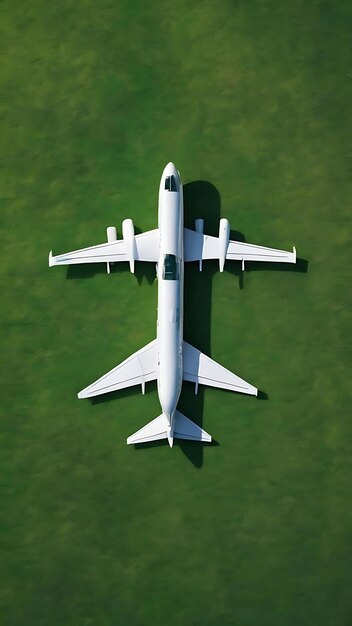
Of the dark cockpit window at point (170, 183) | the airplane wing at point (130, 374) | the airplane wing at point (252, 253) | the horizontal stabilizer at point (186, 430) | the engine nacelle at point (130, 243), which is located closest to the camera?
the dark cockpit window at point (170, 183)

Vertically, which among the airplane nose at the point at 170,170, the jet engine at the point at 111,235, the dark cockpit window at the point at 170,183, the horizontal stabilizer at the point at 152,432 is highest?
the airplane nose at the point at 170,170

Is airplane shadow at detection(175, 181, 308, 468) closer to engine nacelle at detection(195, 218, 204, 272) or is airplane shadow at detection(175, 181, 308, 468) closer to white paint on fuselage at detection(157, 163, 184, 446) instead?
engine nacelle at detection(195, 218, 204, 272)

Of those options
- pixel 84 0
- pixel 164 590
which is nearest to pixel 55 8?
pixel 84 0

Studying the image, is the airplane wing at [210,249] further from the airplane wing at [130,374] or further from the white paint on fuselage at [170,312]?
the airplane wing at [130,374]

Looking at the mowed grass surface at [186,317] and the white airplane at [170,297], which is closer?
the white airplane at [170,297]

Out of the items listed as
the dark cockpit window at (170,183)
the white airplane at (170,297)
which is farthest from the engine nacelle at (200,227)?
the dark cockpit window at (170,183)

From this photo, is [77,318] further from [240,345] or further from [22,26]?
A: [22,26]
